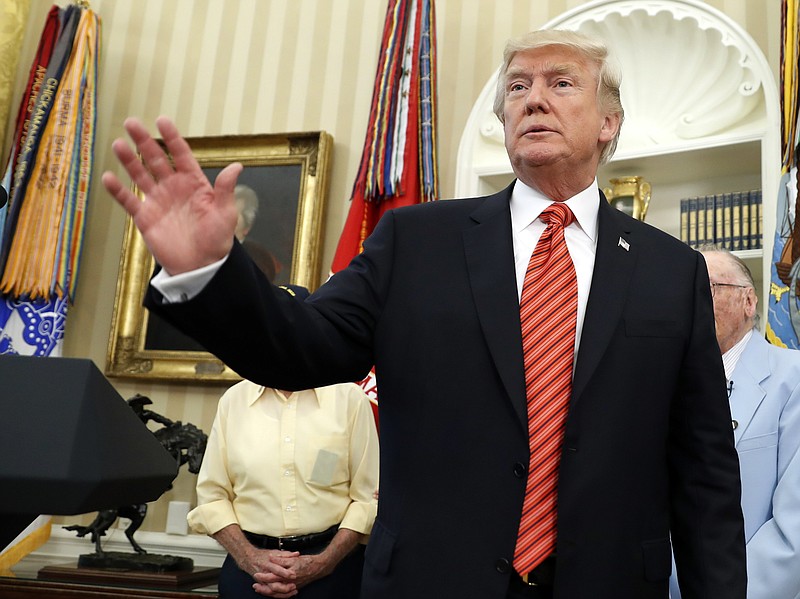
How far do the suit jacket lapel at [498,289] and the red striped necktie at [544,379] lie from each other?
39mm


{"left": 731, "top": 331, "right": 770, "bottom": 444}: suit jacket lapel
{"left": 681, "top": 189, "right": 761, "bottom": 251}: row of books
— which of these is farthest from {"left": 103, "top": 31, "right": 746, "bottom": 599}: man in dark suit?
{"left": 681, "top": 189, "right": 761, "bottom": 251}: row of books

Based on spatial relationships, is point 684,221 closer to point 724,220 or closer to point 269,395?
point 724,220

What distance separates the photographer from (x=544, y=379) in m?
1.36

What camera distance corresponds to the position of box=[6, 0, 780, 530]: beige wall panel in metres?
4.57

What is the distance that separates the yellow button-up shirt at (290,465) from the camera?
3035mm

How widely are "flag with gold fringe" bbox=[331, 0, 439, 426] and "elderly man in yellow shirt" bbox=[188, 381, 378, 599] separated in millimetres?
1021

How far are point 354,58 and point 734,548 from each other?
12.7 feet

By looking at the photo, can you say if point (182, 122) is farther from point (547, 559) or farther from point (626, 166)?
point (547, 559)

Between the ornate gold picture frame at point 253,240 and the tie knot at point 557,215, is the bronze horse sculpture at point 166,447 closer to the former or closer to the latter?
the ornate gold picture frame at point 253,240

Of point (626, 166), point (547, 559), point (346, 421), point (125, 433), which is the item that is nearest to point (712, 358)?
point (547, 559)

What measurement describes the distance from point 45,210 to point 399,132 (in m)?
2.00

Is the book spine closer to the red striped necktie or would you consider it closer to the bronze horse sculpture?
the bronze horse sculpture

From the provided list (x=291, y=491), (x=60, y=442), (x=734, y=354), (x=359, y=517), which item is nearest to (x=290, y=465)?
(x=291, y=491)

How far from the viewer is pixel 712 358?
58.5 inches
